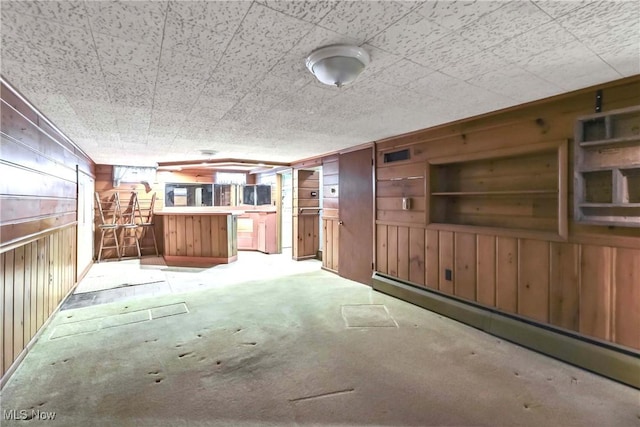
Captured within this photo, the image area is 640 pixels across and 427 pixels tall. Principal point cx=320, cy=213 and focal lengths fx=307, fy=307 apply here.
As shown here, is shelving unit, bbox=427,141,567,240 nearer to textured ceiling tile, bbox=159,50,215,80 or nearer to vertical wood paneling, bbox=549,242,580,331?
vertical wood paneling, bbox=549,242,580,331

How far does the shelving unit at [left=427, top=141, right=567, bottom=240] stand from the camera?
2500 millimetres

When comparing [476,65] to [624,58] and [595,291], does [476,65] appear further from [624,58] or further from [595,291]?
[595,291]

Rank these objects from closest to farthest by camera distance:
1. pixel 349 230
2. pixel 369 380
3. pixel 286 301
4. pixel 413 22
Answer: pixel 413 22 < pixel 369 380 < pixel 286 301 < pixel 349 230

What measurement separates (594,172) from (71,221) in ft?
17.8

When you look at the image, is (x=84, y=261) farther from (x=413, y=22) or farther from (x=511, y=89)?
(x=511, y=89)

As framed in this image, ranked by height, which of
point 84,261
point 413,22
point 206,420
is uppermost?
point 413,22

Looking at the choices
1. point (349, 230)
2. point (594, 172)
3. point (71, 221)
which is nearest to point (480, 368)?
point (594, 172)

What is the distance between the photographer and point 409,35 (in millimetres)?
1490

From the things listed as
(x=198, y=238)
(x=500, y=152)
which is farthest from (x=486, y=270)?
(x=198, y=238)

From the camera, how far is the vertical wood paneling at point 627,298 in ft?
6.62

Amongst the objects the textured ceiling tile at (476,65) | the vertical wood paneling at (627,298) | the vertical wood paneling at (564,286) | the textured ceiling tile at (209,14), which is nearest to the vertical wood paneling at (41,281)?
the textured ceiling tile at (209,14)

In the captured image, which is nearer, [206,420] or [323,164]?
[206,420]

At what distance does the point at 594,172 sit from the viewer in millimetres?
2195

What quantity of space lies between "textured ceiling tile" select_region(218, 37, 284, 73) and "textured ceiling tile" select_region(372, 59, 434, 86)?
0.67m
